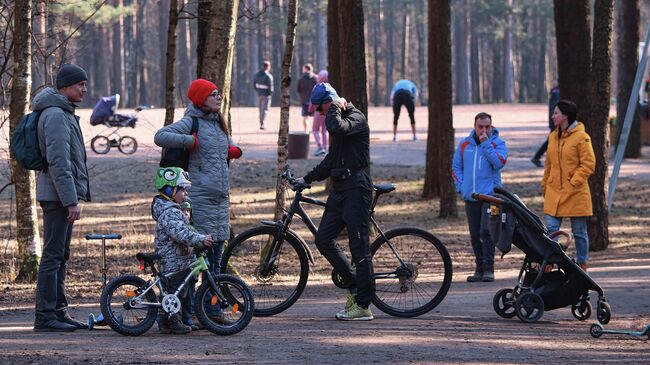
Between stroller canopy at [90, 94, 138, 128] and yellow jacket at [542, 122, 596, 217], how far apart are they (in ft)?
55.6

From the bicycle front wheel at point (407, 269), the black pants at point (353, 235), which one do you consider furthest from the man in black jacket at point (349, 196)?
the bicycle front wheel at point (407, 269)

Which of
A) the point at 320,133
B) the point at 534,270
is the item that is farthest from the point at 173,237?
the point at 320,133

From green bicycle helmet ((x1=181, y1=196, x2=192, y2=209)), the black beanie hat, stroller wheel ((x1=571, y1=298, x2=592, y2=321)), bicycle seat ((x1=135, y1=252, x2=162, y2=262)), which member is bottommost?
stroller wheel ((x1=571, y1=298, x2=592, y2=321))

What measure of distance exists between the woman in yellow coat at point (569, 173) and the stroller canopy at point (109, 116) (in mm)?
16919

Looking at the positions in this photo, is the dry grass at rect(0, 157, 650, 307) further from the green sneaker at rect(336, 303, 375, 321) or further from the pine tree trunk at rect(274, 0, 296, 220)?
the green sneaker at rect(336, 303, 375, 321)

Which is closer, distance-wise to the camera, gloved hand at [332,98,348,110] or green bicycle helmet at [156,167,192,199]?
green bicycle helmet at [156,167,192,199]

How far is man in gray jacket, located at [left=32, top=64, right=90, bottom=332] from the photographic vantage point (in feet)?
29.6

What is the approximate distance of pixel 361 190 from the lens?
999cm

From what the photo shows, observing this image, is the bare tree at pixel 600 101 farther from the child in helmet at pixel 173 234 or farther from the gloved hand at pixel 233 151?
the child in helmet at pixel 173 234

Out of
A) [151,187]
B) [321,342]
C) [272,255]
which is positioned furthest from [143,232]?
[321,342]

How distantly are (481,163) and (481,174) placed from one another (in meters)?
0.12

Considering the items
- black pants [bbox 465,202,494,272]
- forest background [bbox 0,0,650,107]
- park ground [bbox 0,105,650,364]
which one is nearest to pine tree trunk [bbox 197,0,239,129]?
park ground [bbox 0,105,650,364]

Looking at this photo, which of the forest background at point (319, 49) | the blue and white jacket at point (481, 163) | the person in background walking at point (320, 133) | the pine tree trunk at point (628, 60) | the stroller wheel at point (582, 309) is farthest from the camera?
the forest background at point (319, 49)

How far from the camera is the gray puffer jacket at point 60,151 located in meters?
9.01
